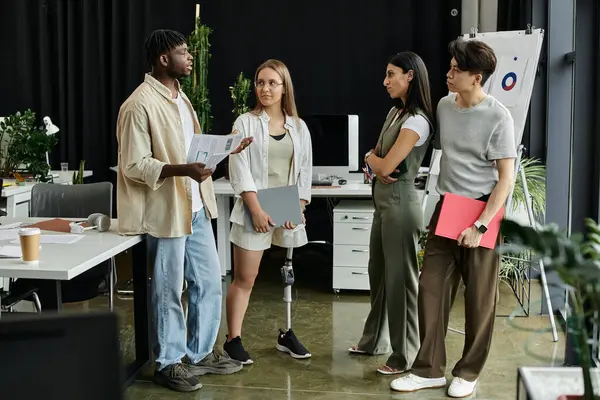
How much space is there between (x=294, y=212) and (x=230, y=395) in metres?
0.88

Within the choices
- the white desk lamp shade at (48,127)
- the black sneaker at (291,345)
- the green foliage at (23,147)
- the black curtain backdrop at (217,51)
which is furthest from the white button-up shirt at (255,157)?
the black curtain backdrop at (217,51)

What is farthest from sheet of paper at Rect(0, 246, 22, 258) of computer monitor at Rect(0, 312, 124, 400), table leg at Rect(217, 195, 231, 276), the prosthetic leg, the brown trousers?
table leg at Rect(217, 195, 231, 276)

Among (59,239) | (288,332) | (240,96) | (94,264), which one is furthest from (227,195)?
(94,264)

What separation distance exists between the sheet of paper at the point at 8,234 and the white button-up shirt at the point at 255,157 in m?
0.96

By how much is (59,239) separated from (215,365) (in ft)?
3.16

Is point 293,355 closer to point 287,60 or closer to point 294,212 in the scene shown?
point 294,212

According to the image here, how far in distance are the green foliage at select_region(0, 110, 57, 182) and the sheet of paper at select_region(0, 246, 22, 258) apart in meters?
2.38

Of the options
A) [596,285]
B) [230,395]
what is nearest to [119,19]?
[230,395]

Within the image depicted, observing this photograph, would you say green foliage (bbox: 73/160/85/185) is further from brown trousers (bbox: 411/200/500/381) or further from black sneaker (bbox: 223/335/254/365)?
brown trousers (bbox: 411/200/500/381)

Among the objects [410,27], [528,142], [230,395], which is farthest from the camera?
[410,27]

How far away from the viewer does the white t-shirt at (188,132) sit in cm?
325

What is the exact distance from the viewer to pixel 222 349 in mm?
3938

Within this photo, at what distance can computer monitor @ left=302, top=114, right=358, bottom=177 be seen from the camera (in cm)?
543

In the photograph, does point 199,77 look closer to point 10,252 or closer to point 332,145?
point 332,145
